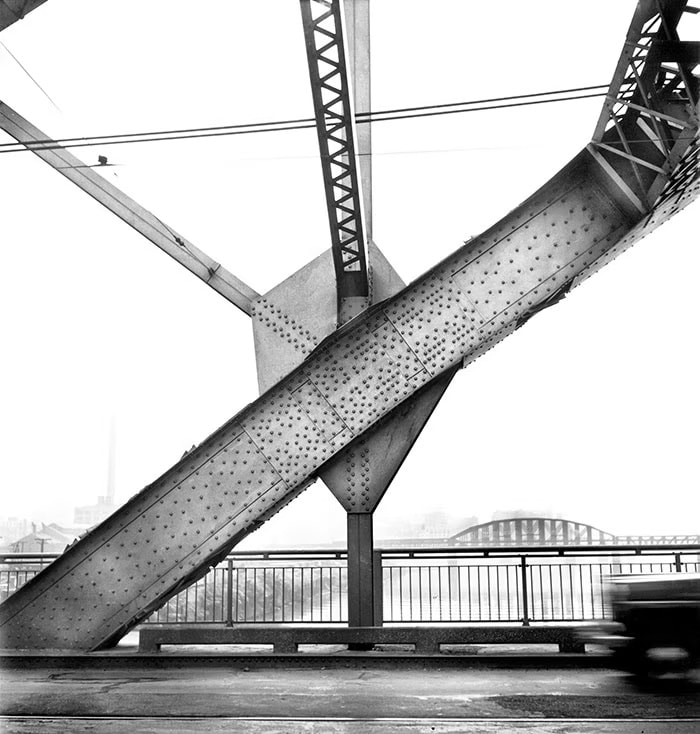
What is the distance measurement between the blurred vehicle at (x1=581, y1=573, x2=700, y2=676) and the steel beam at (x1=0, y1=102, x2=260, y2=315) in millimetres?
6603

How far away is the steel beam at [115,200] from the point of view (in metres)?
10.3

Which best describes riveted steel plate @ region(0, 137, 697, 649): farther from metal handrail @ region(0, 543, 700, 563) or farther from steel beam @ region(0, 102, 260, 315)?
steel beam @ region(0, 102, 260, 315)

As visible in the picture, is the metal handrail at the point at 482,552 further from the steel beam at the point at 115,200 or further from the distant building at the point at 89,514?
the distant building at the point at 89,514

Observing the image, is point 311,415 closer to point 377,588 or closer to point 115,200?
point 377,588

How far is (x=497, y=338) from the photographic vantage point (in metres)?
10.3

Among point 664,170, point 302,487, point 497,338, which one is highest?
point 664,170

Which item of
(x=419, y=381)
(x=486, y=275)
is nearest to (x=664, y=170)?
(x=486, y=275)

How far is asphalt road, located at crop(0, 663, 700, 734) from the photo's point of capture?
6438 mm

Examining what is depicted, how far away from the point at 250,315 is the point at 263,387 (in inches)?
40.8

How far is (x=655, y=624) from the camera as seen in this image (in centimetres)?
766

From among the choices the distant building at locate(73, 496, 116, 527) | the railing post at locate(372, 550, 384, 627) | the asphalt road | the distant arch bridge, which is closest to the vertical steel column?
the railing post at locate(372, 550, 384, 627)

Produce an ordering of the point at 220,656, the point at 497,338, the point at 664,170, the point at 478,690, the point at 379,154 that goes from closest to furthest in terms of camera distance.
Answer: the point at 478,690, the point at 664,170, the point at 220,656, the point at 497,338, the point at 379,154

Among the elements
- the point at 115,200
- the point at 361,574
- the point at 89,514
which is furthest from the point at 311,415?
the point at 89,514

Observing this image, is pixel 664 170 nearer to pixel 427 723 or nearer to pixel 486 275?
pixel 486 275
